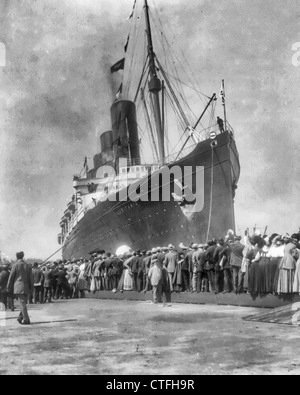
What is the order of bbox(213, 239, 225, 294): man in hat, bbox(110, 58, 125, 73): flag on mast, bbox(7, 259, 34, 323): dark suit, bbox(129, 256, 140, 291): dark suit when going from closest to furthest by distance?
bbox(7, 259, 34, 323): dark suit → bbox(213, 239, 225, 294): man in hat → bbox(129, 256, 140, 291): dark suit → bbox(110, 58, 125, 73): flag on mast

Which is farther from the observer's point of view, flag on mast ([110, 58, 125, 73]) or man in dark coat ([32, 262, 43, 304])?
flag on mast ([110, 58, 125, 73])

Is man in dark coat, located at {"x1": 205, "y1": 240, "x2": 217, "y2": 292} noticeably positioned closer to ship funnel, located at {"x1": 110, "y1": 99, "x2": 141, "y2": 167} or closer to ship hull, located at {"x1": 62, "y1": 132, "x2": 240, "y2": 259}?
ship hull, located at {"x1": 62, "y1": 132, "x2": 240, "y2": 259}

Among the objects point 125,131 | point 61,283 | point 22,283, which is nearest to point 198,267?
point 22,283

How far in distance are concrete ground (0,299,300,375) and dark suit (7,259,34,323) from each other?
370mm

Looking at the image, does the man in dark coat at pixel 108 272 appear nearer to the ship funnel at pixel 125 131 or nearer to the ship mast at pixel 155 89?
the ship mast at pixel 155 89

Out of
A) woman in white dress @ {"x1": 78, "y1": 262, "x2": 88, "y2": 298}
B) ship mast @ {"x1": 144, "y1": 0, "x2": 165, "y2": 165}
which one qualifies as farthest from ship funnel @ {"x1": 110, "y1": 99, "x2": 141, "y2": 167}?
woman in white dress @ {"x1": 78, "y1": 262, "x2": 88, "y2": 298}

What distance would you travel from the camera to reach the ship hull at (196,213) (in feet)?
69.9

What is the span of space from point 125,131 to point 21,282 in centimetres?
2316

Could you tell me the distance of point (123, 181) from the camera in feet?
91.6

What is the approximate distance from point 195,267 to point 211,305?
121cm

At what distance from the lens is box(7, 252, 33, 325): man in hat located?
8.59 m

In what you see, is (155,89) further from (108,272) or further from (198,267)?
(198,267)
